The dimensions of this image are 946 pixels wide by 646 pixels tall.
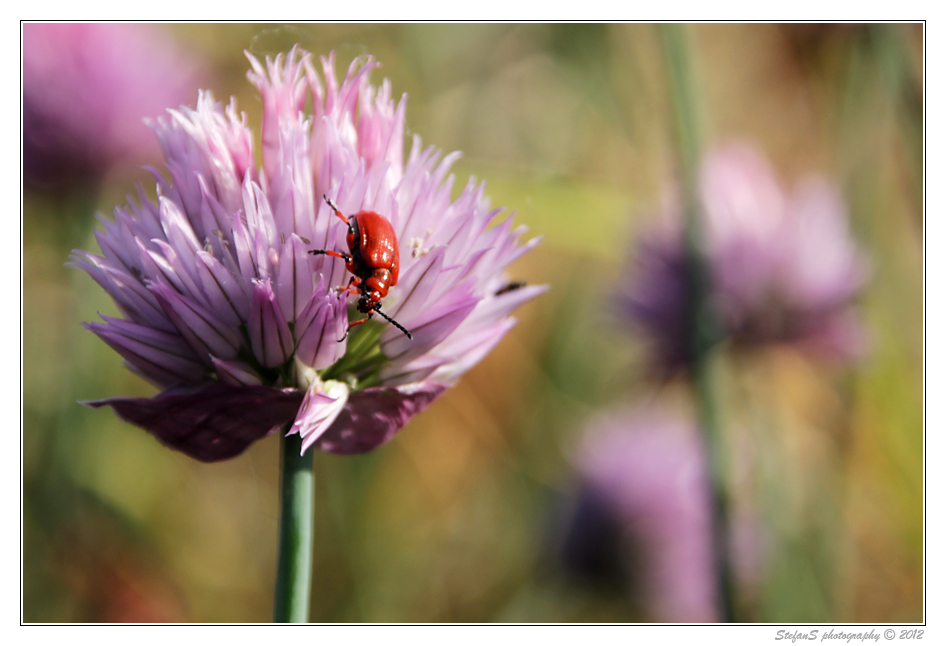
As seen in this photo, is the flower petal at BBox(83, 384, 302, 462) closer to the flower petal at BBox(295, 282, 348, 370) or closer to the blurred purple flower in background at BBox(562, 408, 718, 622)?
the flower petal at BBox(295, 282, 348, 370)

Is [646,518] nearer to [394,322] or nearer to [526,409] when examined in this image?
[526,409]

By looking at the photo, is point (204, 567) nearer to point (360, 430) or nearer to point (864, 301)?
point (360, 430)

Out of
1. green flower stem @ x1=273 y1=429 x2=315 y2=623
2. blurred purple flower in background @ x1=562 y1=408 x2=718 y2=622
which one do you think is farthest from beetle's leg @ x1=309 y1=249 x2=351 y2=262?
blurred purple flower in background @ x1=562 y1=408 x2=718 y2=622

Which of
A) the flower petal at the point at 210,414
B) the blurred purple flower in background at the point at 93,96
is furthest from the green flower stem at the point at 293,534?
the blurred purple flower in background at the point at 93,96

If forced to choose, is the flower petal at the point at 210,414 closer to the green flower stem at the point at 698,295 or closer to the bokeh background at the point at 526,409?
the bokeh background at the point at 526,409

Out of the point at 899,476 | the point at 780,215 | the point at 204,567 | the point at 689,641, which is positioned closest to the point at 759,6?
the point at 780,215
